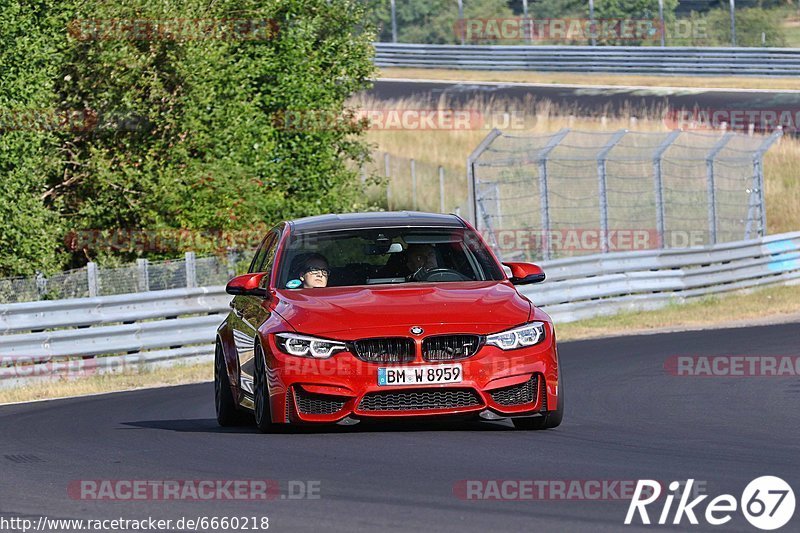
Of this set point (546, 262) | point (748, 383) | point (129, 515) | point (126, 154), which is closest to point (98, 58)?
point (126, 154)

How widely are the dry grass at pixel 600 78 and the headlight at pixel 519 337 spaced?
3891cm

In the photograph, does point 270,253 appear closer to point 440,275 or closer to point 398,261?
point 398,261

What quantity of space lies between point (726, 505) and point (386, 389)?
2.91m

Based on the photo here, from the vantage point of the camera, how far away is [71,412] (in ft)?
43.3

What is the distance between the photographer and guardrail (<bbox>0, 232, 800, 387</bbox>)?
17.2m

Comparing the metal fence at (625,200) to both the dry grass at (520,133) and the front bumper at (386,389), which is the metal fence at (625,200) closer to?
the dry grass at (520,133)

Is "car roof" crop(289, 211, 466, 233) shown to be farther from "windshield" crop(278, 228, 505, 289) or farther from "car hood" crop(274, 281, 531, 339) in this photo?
"car hood" crop(274, 281, 531, 339)

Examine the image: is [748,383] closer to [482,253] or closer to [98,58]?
[482,253]

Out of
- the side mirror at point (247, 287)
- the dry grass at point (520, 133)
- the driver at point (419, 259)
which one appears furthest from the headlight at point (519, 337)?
the dry grass at point (520, 133)

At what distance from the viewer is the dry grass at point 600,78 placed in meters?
47.4

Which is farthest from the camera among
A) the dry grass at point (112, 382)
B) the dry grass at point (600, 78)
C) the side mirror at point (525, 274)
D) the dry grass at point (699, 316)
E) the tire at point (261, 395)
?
the dry grass at point (600, 78)

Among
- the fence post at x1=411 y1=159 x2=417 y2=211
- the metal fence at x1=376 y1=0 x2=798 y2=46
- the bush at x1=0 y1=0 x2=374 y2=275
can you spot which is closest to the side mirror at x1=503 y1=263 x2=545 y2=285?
the bush at x1=0 y1=0 x2=374 y2=275

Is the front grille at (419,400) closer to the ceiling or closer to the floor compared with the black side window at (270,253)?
closer to the floor

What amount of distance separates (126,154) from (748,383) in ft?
40.7
